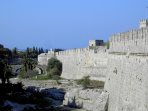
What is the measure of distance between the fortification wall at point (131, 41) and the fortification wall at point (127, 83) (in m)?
0.30

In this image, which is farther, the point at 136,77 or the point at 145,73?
the point at 136,77

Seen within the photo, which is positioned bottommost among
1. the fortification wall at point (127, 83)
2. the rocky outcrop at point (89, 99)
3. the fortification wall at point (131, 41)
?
the rocky outcrop at point (89, 99)

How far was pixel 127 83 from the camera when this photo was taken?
2088 centimetres


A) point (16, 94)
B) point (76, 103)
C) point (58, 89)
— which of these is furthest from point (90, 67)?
point (76, 103)

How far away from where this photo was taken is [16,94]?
116 ft

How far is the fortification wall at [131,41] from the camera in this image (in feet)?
62.2

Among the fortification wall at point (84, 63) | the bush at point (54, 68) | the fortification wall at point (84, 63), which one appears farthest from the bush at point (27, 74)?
the fortification wall at point (84, 63)

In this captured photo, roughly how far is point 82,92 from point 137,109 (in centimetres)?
794

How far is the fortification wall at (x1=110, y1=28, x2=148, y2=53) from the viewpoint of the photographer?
19.0 metres

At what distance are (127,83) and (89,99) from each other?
4.75 m

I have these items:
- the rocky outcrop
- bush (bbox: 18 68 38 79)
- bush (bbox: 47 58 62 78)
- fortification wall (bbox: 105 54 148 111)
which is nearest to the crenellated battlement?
fortification wall (bbox: 105 54 148 111)

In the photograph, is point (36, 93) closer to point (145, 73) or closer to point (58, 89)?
point (58, 89)

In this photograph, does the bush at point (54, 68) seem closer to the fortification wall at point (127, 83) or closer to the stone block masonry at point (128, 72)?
the stone block masonry at point (128, 72)

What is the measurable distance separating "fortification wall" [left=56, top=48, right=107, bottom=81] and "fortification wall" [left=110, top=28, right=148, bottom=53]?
13.5 metres
